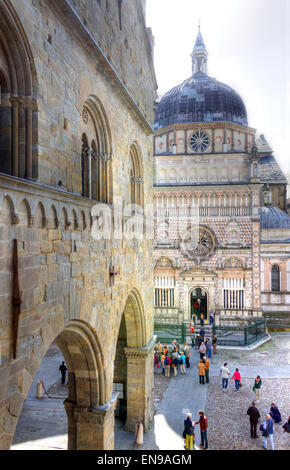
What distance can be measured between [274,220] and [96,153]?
27.1m

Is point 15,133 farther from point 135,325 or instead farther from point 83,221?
point 135,325

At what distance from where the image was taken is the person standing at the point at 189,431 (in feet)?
37.2

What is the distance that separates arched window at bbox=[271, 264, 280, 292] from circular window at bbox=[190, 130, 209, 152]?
11289 millimetres

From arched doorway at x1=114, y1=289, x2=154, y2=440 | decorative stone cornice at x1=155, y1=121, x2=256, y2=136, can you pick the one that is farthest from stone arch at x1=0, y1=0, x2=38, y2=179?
decorative stone cornice at x1=155, y1=121, x2=256, y2=136

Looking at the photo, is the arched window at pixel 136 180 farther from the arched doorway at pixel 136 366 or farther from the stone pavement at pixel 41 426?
the stone pavement at pixel 41 426

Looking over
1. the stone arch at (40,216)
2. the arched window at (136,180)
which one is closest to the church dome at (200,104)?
the arched window at (136,180)

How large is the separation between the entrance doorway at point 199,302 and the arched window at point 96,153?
23728mm

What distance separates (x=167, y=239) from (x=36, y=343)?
26705mm

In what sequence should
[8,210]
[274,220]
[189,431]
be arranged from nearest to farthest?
[8,210]
[189,431]
[274,220]

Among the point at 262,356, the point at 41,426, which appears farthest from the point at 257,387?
the point at 41,426

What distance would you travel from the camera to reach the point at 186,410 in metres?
14.8

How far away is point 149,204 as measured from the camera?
45.1ft

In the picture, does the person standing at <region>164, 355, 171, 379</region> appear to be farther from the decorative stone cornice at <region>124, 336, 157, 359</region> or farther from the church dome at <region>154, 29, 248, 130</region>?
the church dome at <region>154, 29, 248, 130</region>

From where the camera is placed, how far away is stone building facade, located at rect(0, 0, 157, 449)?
4965mm
